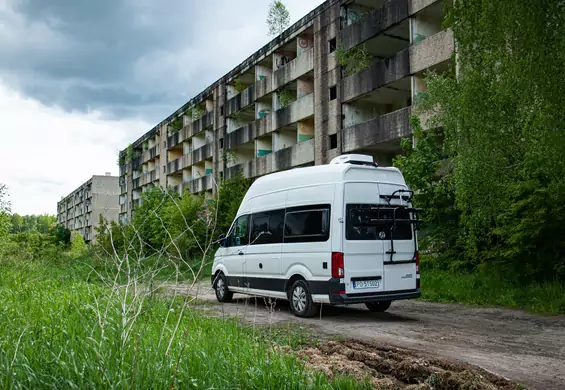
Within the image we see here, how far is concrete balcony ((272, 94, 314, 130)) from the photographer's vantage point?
102 feet

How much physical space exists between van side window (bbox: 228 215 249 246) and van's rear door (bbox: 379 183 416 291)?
366 centimetres

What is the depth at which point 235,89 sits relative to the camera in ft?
140

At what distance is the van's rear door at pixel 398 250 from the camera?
9867 millimetres

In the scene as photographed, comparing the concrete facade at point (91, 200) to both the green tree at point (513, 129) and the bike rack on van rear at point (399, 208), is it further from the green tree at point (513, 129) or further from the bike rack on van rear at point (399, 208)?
the bike rack on van rear at point (399, 208)

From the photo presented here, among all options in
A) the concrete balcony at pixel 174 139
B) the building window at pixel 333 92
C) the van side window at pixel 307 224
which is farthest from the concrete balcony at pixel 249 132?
the van side window at pixel 307 224

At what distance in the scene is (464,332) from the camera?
8.22 meters

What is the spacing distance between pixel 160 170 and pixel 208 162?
1333 centimetres

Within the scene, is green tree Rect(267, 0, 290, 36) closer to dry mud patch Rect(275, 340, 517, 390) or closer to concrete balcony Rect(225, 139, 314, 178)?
concrete balcony Rect(225, 139, 314, 178)

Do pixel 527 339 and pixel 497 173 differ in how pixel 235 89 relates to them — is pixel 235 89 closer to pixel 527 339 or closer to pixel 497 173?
pixel 497 173

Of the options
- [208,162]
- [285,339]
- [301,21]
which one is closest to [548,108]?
[285,339]

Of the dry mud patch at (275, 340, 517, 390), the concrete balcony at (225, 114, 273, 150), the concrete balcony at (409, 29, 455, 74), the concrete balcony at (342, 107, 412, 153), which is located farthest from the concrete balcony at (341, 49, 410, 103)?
the dry mud patch at (275, 340, 517, 390)

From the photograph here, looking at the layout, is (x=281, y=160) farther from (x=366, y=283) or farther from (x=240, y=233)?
(x=366, y=283)

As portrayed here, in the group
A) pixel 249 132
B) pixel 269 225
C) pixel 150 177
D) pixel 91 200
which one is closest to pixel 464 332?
pixel 269 225

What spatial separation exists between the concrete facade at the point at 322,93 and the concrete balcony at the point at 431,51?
4cm
